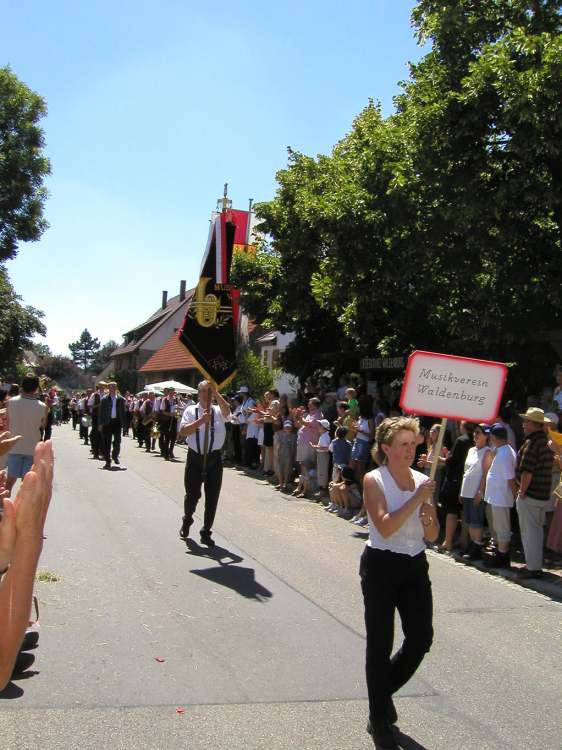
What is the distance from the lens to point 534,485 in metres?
9.10

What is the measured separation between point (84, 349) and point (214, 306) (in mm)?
175399

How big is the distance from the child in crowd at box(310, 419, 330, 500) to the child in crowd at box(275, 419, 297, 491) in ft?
4.59

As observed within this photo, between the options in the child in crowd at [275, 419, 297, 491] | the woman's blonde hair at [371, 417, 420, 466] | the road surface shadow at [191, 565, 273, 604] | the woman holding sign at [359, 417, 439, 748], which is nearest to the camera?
the woman holding sign at [359, 417, 439, 748]

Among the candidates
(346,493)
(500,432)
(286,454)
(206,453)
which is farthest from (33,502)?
(286,454)

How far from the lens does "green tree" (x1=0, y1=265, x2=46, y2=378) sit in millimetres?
40344

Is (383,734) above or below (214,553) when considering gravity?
above

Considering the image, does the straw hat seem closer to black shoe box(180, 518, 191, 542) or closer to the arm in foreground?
black shoe box(180, 518, 191, 542)

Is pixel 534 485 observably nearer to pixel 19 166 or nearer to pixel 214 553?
pixel 214 553

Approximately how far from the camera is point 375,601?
423 cm

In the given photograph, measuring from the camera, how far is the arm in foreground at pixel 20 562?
199cm

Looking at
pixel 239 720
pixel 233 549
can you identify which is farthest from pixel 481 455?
pixel 239 720

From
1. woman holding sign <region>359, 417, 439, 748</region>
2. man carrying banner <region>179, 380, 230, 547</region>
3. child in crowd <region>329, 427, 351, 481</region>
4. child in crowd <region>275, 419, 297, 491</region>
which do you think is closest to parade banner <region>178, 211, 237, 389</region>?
man carrying banner <region>179, 380, 230, 547</region>

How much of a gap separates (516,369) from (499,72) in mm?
6338

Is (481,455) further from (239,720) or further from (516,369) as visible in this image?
(239,720)
